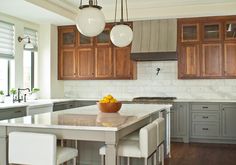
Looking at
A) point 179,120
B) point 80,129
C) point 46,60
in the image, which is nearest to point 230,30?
point 179,120

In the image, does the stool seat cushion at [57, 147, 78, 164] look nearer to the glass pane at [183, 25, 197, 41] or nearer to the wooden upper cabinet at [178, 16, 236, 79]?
the wooden upper cabinet at [178, 16, 236, 79]

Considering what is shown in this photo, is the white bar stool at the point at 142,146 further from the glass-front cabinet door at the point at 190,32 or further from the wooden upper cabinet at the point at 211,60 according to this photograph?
the glass-front cabinet door at the point at 190,32

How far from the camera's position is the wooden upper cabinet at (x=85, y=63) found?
289 inches

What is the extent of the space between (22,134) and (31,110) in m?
2.70

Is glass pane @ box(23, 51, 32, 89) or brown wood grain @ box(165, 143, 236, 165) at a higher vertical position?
glass pane @ box(23, 51, 32, 89)

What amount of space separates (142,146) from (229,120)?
3.69m

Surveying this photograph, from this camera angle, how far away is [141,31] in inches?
277

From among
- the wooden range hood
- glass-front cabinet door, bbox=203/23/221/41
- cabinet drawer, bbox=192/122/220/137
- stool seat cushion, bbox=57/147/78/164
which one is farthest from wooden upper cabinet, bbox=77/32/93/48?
stool seat cushion, bbox=57/147/78/164

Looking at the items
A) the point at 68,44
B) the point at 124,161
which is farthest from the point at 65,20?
the point at 124,161

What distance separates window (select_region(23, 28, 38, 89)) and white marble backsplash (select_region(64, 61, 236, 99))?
0.89 m

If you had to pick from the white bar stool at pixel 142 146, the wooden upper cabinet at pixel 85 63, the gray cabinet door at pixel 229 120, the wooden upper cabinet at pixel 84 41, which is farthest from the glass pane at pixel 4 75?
the gray cabinet door at pixel 229 120

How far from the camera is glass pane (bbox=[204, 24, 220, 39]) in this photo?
657 centimetres

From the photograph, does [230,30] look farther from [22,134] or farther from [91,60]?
[22,134]

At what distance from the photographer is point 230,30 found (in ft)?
21.3
